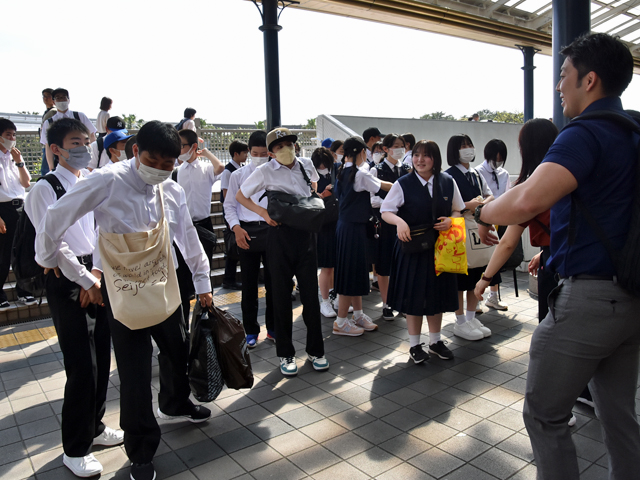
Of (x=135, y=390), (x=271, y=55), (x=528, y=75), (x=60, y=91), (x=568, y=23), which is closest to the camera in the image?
(x=135, y=390)

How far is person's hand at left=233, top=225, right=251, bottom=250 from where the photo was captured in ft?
15.1

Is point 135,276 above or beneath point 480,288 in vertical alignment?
above

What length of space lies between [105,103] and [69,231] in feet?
22.7

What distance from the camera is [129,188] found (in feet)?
8.57

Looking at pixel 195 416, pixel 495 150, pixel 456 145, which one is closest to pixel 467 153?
→ pixel 456 145

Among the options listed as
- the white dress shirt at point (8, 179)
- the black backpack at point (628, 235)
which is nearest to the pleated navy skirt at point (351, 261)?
the black backpack at point (628, 235)

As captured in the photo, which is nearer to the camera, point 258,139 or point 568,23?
point 568,23

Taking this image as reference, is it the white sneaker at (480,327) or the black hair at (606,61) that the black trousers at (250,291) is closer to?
the white sneaker at (480,327)

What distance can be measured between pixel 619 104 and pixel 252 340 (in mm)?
3754

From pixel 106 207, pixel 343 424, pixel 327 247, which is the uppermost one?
pixel 106 207

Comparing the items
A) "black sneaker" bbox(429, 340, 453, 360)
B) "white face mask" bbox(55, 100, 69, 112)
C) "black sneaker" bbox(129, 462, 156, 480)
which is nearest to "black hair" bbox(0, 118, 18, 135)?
"white face mask" bbox(55, 100, 69, 112)

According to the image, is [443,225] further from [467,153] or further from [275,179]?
[275,179]

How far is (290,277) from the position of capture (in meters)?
4.19

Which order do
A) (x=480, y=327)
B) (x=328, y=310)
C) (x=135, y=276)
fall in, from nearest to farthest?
(x=135, y=276) < (x=480, y=327) < (x=328, y=310)
